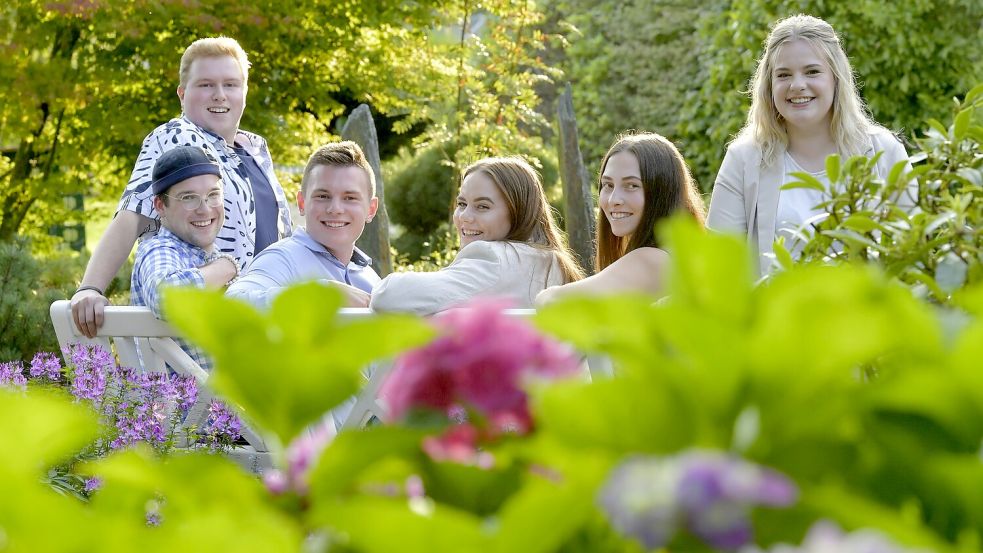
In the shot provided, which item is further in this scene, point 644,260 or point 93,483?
point 644,260

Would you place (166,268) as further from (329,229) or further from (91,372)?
(329,229)

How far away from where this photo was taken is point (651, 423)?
0.47 meters

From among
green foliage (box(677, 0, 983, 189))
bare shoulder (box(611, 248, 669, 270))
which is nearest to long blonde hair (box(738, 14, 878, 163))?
bare shoulder (box(611, 248, 669, 270))

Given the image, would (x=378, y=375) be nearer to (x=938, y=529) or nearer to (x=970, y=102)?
(x=970, y=102)

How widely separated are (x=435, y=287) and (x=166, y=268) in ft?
3.19

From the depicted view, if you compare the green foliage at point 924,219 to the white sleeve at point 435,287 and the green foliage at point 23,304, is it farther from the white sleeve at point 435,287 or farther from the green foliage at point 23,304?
the green foliage at point 23,304

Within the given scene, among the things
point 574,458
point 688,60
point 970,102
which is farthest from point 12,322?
point 688,60

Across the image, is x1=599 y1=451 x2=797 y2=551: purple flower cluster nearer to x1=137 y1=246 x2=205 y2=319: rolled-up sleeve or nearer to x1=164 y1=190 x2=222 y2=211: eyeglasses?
x1=137 y1=246 x2=205 y2=319: rolled-up sleeve

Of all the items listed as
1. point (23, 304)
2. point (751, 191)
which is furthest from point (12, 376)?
point (23, 304)

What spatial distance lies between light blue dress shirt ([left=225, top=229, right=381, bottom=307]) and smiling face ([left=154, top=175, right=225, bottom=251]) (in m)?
0.22

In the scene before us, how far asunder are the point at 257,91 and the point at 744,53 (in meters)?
4.52

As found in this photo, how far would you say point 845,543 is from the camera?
0.41 meters

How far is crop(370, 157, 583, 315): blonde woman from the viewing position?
3311mm

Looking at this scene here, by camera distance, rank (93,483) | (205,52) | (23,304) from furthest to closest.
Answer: (23,304)
(205,52)
(93,483)
